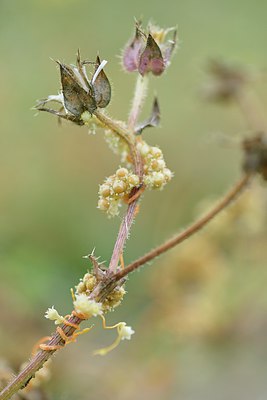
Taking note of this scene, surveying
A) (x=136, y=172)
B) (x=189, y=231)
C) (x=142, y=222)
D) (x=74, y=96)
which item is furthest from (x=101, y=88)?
(x=142, y=222)

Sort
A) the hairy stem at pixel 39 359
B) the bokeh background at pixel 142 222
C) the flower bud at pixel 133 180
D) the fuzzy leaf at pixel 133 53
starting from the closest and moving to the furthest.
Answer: the hairy stem at pixel 39 359 < the flower bud at pixel 133 180 < the fuzzy leaf at pixel 133 53 < the bokeh background at pixel 142 222

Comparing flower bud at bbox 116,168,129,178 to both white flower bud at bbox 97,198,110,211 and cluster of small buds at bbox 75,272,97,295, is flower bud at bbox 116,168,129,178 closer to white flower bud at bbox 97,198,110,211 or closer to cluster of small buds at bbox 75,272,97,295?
white flower bud at bbox 97,198,110,211

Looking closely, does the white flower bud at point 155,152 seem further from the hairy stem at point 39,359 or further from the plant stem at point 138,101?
the hairy stem at point 39,359

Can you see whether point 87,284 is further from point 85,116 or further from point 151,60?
point 151,60

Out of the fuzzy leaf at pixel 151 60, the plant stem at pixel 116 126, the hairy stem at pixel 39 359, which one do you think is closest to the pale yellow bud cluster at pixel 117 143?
the plant stem at pixel 116 126

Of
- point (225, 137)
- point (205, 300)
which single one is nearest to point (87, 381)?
point (205, 300)

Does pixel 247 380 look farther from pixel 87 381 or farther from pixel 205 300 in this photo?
pixel 87 381

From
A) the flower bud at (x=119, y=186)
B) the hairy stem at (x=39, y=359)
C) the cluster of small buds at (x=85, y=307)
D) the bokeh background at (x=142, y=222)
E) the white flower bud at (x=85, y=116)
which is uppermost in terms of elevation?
the bokeh background at (x=142, y=222)
